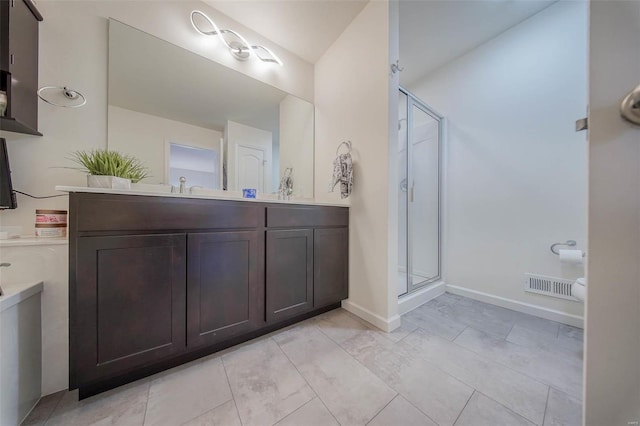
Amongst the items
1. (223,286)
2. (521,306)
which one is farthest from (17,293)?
(521,306)

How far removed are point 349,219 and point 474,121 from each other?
5.63 feet

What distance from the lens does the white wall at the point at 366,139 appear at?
1.60 meters

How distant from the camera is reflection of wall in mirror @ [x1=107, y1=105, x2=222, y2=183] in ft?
4.34

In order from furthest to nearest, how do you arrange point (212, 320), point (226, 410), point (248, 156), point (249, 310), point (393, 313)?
point (248, 156)
point (393, 313)
point (249, 310)
point (212, 320)
point (226, 410)

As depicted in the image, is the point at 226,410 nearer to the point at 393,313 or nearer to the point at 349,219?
the point at 393,313

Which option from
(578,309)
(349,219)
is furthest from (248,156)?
(578,309)

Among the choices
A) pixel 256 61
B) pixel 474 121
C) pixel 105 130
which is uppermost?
pixel 256 61

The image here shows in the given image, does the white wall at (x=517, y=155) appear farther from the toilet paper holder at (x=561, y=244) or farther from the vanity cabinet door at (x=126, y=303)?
the vanity cabinet door at (x=126, y=303)

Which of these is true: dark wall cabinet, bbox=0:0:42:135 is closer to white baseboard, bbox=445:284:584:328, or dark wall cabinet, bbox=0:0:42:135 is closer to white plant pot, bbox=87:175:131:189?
white plant pot, bbox=87:175:131:189

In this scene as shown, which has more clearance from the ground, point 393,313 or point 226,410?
point 393,313

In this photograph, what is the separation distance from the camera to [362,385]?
105cm

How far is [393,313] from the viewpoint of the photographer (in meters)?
1.60

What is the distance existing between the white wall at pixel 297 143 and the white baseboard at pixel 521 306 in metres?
1.93

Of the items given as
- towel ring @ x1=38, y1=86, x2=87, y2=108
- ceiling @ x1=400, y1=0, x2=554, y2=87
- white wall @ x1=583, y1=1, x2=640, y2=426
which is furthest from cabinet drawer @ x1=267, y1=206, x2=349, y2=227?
ceiling @ x1=400, y1=0, x2=554, y2=87
